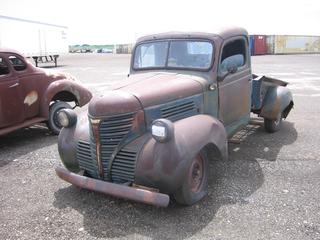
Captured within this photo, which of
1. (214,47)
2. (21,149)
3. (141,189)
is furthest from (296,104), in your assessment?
(141,189)

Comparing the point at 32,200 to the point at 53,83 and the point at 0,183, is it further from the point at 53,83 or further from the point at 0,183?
the point at 53,83

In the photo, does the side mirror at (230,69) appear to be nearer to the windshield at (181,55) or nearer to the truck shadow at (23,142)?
the windshield at (181,55)

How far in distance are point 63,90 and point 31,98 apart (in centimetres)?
76

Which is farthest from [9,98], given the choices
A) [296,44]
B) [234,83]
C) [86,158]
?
[296,44]

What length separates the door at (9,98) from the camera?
23.2 feet

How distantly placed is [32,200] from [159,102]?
2.02 meters

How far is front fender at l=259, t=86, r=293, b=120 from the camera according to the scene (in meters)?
7.50

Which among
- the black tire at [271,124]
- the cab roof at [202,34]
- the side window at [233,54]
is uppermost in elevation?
the cab roof at [202,34]

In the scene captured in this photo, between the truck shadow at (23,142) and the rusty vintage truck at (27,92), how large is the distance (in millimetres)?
361

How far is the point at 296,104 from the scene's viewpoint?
37.1 ft

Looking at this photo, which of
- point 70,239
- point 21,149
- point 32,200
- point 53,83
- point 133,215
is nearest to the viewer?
point 70,239

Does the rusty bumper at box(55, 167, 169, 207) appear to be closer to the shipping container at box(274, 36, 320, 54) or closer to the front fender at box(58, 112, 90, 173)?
the front fender at box(58, 112, 90, 173)

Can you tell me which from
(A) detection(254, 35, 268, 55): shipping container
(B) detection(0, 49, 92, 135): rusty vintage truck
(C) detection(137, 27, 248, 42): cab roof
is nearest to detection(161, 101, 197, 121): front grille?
(C) detection(137, 27, 248, 42): cab roof

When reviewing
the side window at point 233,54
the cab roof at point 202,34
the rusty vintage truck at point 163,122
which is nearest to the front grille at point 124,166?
the rusty vintage truck at point 163,122
